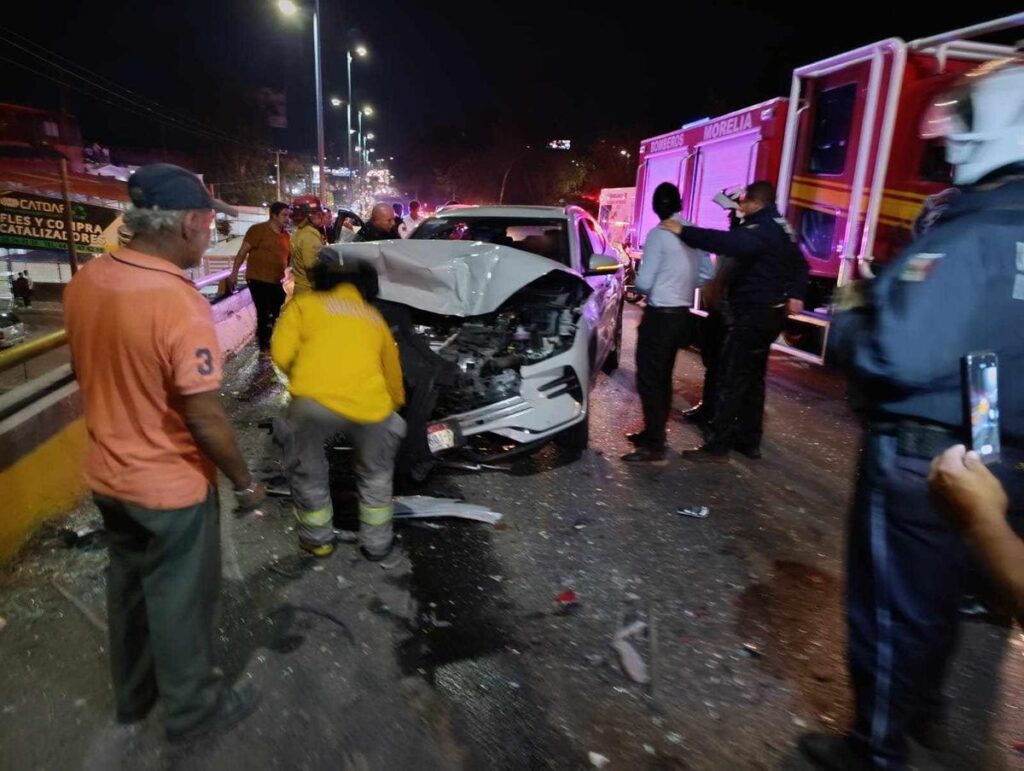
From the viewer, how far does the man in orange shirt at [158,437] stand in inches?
77.2

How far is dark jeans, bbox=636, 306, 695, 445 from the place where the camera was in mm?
5066

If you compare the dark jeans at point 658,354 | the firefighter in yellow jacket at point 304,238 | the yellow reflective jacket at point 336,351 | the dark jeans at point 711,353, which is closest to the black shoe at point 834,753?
the yellow reflective jacket at point 336,351

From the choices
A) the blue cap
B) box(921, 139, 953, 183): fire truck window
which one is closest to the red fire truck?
box(921, 139, 953, 183): fire truck window

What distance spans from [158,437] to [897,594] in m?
2.28

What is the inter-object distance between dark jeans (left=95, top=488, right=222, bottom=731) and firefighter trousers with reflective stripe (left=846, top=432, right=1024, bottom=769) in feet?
6.92

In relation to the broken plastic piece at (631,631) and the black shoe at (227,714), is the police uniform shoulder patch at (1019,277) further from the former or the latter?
the black shoe at (227,714)

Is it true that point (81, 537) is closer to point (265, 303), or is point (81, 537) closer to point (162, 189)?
point (162, 189)

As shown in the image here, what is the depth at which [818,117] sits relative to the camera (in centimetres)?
824

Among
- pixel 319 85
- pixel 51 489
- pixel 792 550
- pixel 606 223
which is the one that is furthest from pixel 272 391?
pixel 319 85

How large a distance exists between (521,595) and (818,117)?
7499mm

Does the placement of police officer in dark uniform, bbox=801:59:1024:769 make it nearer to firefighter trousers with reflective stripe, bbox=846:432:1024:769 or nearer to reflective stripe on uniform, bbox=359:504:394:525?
firefighter trousers with reflective stripe, bbox=846:432:1024:769

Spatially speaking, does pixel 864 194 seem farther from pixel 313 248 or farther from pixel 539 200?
pixel 539 200

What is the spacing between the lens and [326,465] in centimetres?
352

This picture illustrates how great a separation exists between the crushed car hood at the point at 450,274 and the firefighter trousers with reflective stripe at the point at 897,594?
2912 mm
